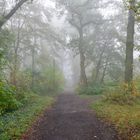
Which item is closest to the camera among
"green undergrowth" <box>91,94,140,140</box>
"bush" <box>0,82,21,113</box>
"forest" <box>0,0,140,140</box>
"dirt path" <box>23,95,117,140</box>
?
"dirt path" <box>23,95,117,140</box>

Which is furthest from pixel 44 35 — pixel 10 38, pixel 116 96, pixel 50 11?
pixel 116 96

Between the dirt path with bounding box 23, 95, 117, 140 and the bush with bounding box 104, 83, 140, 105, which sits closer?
the dirt path with bounding box 23, 95, 117, 140

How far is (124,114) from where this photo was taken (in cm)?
1328

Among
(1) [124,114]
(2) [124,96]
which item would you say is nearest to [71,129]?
(1) [124,114]

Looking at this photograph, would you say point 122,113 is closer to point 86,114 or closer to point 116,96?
point 86,114

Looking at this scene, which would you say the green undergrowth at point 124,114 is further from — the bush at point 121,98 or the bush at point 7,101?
the bush at point 7,101

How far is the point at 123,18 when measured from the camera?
37531mm

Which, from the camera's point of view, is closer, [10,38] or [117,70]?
[10,38]

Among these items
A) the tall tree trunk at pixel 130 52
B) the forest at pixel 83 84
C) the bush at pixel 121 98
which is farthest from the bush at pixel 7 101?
the tall tree trunk at pixel 130 52

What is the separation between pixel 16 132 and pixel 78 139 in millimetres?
2180

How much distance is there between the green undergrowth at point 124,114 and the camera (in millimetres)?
9992

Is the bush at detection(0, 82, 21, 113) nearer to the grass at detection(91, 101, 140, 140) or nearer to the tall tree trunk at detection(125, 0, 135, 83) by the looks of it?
the grass at detection(91, 101, 140, 140)

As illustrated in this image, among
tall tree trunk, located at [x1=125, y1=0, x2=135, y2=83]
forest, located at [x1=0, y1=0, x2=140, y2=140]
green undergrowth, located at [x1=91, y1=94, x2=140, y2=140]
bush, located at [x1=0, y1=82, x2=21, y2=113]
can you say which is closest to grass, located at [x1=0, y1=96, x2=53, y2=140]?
forest, located at [x1=0, y1=0, x2=140, y2=140]

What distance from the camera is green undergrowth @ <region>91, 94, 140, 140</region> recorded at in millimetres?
9992
